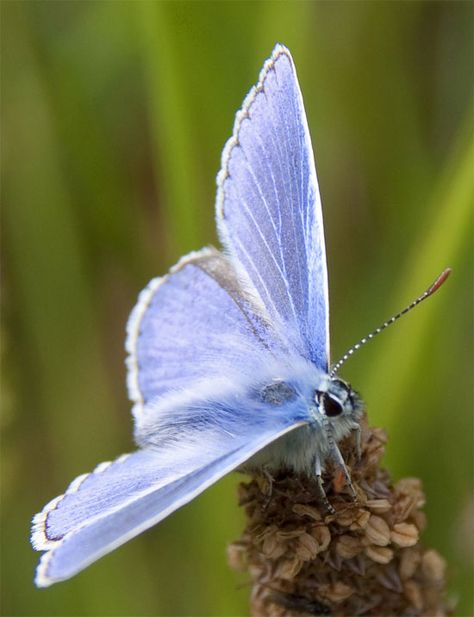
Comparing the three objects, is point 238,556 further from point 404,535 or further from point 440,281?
point 440,281

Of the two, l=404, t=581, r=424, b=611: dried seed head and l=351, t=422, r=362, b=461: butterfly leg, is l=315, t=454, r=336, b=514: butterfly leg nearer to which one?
l=351, t=422, r=362, b=461: butterfly leg

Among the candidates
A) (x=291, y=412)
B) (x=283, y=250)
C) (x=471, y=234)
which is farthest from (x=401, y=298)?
(x=291, y=412)

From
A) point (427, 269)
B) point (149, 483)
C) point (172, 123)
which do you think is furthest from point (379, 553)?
point (172, 123)

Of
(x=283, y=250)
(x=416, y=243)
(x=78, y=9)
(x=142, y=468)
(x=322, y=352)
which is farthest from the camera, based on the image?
(x=78, y=9)

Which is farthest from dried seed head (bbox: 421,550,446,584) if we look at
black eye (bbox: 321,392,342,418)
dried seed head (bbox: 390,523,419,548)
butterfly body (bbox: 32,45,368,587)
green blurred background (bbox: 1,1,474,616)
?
green blurred background (bbox: 1,1,474,616)

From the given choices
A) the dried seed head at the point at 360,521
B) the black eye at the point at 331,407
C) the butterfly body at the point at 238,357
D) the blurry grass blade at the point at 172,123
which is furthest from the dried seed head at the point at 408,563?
the blurry grass blade at the point at 172,123

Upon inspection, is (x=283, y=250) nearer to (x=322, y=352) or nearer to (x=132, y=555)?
(x=322, y=352)
